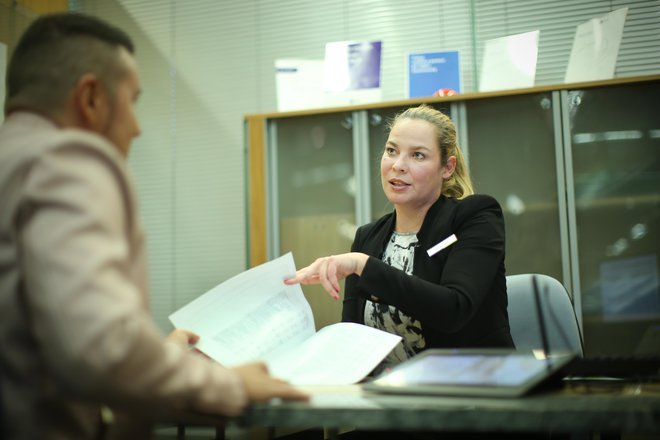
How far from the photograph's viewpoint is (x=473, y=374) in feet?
2.56

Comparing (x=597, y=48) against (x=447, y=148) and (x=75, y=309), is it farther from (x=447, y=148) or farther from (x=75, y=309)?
(x=75, y=309)

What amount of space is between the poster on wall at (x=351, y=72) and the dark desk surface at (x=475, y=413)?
2805 mm

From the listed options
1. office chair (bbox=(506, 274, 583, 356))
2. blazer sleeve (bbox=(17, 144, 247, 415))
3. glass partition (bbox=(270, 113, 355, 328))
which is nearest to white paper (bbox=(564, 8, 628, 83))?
glass partition (bbox=(270, 113, 355, 328))

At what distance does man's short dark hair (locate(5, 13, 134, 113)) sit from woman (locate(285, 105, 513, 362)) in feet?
1.83

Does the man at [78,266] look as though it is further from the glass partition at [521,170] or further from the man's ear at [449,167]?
the glass partition at [521,170]

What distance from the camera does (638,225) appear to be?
2.98 metres

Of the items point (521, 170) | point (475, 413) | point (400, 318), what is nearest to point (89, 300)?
point (475, 413)

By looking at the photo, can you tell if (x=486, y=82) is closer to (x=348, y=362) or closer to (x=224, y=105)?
(x=224, y=105)

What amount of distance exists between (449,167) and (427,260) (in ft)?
1.32

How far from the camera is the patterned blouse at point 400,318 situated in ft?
4.88

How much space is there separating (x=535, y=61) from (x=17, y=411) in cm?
310

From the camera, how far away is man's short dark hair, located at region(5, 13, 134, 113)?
0.73 metres

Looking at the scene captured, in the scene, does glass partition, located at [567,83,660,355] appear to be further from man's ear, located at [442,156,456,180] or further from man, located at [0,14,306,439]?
man, located at [0,14,306,439]

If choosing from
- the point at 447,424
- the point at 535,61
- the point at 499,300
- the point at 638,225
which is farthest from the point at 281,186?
the point at 447,424
